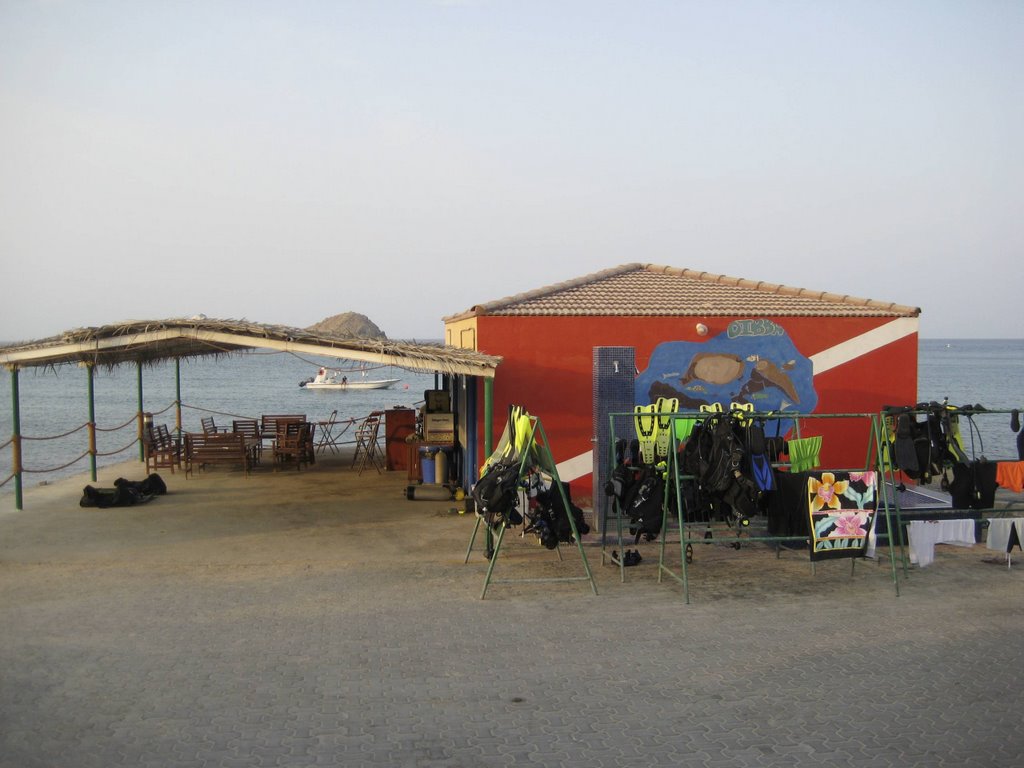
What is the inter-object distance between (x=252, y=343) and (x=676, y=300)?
621 cm

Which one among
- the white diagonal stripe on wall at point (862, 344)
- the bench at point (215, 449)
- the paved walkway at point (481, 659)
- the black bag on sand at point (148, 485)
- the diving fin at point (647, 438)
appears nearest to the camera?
the paved walkway at point (481, 659)

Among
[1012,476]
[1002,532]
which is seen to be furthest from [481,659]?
[1012,476]

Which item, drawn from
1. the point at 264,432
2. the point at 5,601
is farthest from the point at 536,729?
the point at 264,432

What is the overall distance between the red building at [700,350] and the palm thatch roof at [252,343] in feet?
5.77

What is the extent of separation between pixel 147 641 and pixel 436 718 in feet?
8.32

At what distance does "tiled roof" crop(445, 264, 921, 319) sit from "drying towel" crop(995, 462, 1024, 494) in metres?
4.61

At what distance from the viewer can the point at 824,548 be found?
7562mm

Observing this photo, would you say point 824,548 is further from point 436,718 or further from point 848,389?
point 848,389

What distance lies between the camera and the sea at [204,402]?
78.3 feet

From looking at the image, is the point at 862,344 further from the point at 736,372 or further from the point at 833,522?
the point at 833,522

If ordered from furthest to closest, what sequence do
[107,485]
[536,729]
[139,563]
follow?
[107,485]
[139,563]
[536,729]

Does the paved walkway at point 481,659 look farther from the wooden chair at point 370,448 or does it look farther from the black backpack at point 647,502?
the wooden chair at point 370,448

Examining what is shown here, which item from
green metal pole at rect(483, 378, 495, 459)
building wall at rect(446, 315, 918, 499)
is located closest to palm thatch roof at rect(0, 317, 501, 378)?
green metal pole at rect(483, 378, 495, 459)

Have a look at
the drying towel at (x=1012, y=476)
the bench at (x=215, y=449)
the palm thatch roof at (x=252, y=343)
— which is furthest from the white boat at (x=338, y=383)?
the drying towel at (x=1012, y=476)
